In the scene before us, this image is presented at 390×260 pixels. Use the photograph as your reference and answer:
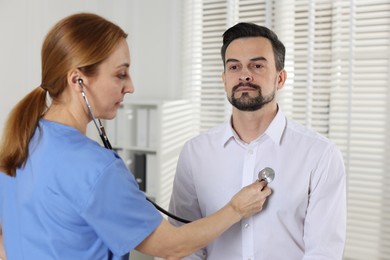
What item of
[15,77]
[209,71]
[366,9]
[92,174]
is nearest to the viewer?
[92,174]

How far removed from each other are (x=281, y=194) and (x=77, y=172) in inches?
24.6

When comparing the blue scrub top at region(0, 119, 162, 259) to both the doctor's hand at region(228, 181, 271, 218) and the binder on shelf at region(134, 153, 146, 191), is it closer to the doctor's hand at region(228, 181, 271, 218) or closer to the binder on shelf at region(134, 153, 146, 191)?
the doctor's hand at region(228, 181, 271, 218)

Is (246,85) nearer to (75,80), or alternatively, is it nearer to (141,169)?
(75,80)

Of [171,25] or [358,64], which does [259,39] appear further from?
[171,25]

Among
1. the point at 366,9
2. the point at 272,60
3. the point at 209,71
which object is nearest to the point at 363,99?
the point at 366,9

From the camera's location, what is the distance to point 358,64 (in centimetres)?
244

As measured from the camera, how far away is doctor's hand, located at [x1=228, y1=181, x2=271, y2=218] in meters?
1.05

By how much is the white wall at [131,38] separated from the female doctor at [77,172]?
5.71 feet

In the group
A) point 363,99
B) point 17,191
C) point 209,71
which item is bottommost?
point 17,191

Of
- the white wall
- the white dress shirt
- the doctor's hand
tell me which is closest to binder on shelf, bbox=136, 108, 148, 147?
the white wall

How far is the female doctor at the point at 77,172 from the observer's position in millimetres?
891

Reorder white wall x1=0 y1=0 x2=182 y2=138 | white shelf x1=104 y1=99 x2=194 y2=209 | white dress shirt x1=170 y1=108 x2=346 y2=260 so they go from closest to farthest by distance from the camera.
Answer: white dress shirt x1=170 y1=108 x2=346 y2=260, white wall x1=0 y1=0 x2=182 y2=138, white shelf x1=104 y1=99 x2=194 y2=209

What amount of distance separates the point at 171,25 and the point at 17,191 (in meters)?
2.25

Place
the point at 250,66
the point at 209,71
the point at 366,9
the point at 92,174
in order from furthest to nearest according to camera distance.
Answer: the point at 209,71, the point at 366,9, the point at 250,66, the point at 92,174
